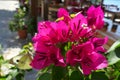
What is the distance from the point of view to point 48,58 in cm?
53

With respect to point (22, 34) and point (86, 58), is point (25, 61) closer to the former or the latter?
point (86, 58)

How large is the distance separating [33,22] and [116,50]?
218 inches

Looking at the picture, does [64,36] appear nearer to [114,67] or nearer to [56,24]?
[56,24]

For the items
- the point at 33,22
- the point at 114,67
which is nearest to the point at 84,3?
the point at 33,22

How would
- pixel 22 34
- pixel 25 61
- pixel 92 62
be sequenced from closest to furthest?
1. pixel 92 62
2. pixel 25 61
3. pixel 22 34

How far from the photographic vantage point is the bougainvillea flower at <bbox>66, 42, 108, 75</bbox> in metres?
0.52

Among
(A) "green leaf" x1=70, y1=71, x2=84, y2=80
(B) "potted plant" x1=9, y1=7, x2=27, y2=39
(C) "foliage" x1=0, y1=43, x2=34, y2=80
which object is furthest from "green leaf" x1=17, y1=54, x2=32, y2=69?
(B) "potted plant" x1=9, y1=7, x2=27, y2=39

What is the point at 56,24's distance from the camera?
54 centimetres

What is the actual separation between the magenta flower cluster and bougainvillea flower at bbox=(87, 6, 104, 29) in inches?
1.1

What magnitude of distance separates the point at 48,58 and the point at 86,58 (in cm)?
7

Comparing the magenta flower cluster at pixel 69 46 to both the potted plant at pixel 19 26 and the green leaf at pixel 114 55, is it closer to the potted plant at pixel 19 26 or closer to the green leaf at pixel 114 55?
the green leaf at pixel 114 55

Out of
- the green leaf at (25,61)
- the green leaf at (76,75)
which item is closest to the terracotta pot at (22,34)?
the green leaf at (25,61)

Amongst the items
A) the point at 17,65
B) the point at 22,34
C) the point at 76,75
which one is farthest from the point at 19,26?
the point at 76,75

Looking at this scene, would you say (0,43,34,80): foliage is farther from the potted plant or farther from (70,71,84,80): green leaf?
the potted plant
